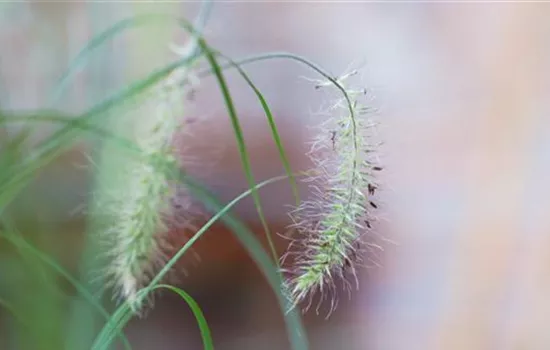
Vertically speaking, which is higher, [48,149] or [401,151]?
[48,149]

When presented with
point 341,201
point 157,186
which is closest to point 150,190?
point 157,186

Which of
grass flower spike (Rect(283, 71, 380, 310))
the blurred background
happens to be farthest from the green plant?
the blurred background

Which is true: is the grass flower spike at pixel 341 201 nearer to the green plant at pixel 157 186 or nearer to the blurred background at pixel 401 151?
the green plant at pixel 157 186

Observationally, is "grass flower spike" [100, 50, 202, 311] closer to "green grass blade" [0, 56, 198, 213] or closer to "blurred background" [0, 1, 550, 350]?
"green grass blade" [0, 56, 198, 213]

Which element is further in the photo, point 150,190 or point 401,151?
point 401,151

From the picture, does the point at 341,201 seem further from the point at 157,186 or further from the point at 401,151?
the point at 401,151

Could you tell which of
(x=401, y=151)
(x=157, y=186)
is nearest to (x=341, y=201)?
(x=157, y=186)

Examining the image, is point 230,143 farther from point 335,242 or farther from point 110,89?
point 335,242
